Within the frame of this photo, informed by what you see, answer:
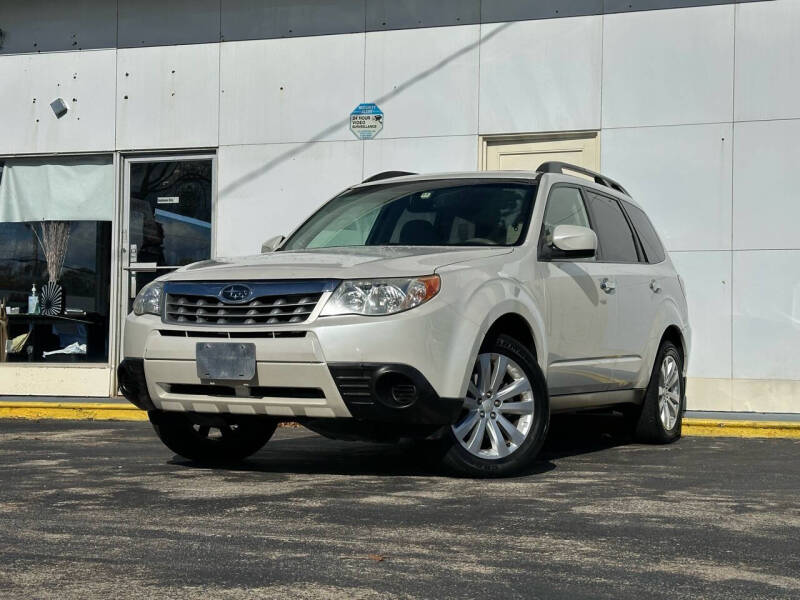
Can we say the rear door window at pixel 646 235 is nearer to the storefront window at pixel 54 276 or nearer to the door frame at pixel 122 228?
the door frame at pixel 122 228

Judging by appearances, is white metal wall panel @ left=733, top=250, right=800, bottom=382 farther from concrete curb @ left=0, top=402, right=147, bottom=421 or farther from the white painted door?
concrete curb @ left=0, top=402, right=147, bottom=421

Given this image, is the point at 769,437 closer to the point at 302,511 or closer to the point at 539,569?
the point at 302,511

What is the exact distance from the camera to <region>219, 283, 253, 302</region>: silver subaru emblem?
6.27m

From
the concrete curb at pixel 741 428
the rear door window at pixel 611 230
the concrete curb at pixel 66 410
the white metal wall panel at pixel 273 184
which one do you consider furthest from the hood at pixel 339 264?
the white metal wall panel at pixel 273 184

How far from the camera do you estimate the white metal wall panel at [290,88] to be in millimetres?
13430

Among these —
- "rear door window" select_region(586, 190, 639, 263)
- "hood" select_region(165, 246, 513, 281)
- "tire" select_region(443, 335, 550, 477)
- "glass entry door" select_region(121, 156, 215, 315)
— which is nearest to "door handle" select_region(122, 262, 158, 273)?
"glass entry door" select_region(121, 156, 215, 315)

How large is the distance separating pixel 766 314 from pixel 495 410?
243 inches

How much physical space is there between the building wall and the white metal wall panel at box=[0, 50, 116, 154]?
0.06ft

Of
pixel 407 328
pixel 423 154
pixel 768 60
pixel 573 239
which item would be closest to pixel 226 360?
pixel 407 328

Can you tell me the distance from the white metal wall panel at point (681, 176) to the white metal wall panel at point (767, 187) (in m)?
0.11

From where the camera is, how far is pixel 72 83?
14.2 meters

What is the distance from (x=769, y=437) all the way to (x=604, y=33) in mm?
4671

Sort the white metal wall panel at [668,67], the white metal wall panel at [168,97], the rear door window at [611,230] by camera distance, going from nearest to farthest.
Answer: the rear door window at [611,230] → the white metal wall panel at [668,67] → the white metal wall panel at [168,97]

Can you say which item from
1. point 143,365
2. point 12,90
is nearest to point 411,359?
point 143,365
